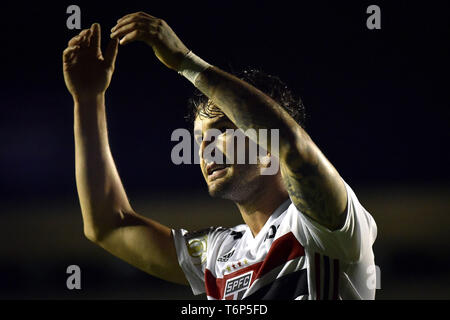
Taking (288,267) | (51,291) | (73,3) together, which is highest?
(73,3)

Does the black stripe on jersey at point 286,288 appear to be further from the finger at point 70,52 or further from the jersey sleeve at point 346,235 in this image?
the finger at point 70,52

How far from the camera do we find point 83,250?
12.9 feet

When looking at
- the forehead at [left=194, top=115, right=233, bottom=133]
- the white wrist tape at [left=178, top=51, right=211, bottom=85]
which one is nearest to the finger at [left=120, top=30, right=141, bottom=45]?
the white wrist tape at [left=178, top=51, right=211, bottom=85]

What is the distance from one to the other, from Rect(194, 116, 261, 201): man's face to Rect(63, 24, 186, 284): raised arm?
360 millimetres

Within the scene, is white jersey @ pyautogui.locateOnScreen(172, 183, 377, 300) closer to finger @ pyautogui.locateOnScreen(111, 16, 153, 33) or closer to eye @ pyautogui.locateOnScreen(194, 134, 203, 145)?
eye @ pyautogui.locateOnScreen(194, 134, 203, 145)

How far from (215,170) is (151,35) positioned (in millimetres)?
536

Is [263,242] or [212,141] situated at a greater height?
[212,141]

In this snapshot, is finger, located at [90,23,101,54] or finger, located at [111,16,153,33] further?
finger, located at [90,23,101,54]

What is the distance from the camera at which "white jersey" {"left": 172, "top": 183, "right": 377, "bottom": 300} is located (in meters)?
1.56

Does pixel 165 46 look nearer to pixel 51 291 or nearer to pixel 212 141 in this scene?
pixel 212 141

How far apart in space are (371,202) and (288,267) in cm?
184

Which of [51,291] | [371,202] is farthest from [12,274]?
[371,202]

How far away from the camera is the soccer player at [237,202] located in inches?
57.3

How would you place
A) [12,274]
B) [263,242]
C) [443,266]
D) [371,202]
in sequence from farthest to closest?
[12,274], [443,266], [371,202], [263,242]
